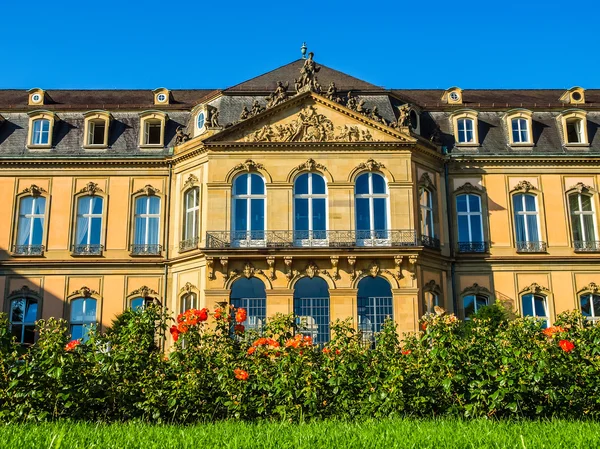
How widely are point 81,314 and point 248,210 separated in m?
8.87

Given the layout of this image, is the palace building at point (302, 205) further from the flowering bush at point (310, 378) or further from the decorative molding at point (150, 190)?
the flowering bush at point (310, 378)

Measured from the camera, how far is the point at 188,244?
2853 cm

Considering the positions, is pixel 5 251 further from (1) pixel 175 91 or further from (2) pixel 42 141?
(1) pixel 175 91

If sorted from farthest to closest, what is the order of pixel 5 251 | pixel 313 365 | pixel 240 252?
pixel 5 251
pixel 240 252
pixel 313 365

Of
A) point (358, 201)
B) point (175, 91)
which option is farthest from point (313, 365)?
point (175, 91)

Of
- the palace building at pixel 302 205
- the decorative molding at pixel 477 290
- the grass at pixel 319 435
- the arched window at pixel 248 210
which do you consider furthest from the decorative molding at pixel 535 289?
the grass at pixel 319 435

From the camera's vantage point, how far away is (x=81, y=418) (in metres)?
11.2

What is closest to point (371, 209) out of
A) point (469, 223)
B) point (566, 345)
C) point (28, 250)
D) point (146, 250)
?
point (469, 223)

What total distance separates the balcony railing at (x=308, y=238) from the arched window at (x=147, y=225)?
4.19m

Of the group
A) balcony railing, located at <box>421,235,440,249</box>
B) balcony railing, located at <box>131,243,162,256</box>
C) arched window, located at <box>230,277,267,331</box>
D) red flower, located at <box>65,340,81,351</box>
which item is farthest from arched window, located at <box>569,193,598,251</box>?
red flower, located at <box>65,340,81,351</box>

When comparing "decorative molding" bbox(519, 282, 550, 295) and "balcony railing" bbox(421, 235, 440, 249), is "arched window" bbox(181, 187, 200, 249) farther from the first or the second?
"decorative molding" bbox(519, 282, 550, 295)

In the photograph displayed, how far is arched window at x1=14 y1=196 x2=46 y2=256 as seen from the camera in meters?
30.0

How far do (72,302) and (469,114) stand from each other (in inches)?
787

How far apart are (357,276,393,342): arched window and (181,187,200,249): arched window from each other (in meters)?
7.32
